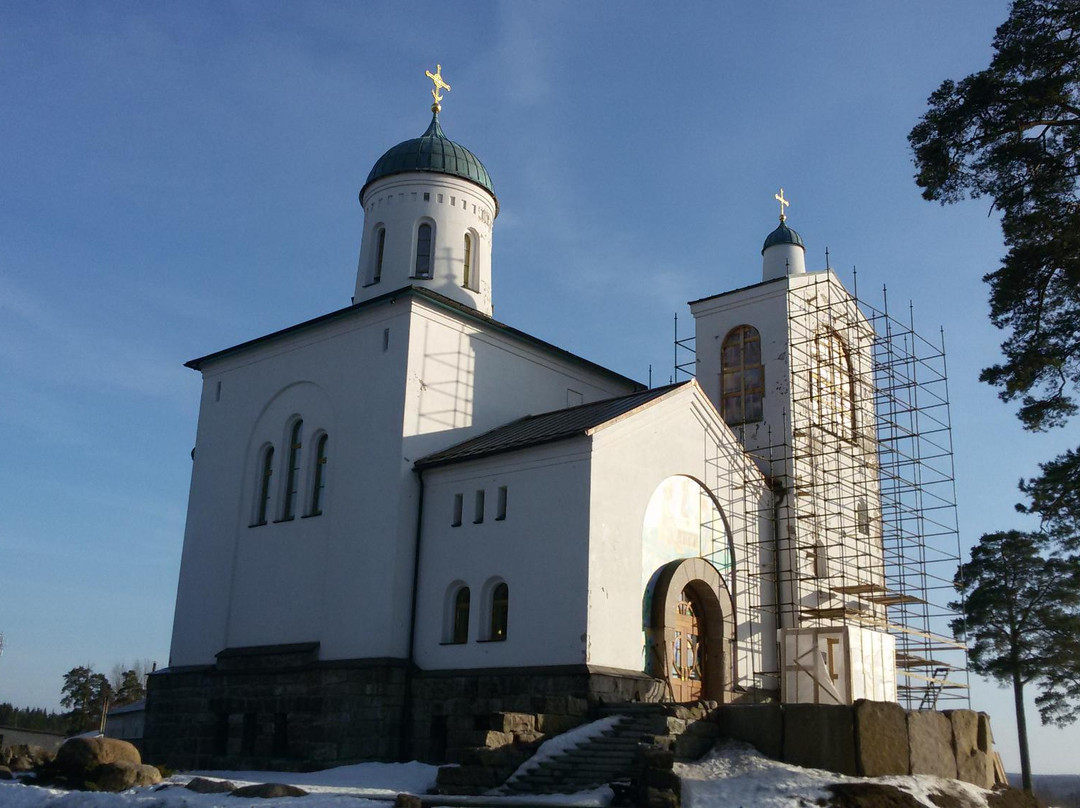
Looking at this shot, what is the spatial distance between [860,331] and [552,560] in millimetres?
11953

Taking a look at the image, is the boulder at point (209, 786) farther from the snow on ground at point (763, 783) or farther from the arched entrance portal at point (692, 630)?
the arched entrance portal at point (692, 630)

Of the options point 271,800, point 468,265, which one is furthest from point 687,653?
point 468,265

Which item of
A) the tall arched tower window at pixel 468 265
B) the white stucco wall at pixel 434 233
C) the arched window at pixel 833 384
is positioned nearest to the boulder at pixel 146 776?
the white stucco wall at pixel 434 233

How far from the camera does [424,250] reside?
83.7ft

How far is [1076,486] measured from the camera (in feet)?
50.6

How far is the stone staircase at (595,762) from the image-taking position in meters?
14.5

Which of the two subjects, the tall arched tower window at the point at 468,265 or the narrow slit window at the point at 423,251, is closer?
the narrow slit window at the point at 423,251

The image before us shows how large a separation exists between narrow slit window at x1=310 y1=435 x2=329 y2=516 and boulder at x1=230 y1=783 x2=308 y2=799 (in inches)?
334

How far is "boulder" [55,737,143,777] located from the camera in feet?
50.9

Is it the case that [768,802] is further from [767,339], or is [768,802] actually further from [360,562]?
[767,339]

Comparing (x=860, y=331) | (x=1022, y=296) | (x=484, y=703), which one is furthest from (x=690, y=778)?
(x=860, y=331)

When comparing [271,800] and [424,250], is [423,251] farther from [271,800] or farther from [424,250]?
[271,800]

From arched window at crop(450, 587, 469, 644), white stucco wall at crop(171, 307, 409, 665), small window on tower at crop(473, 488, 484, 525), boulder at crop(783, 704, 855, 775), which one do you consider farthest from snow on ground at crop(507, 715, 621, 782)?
white stucco wall at crop(171, 307, 409, 665)

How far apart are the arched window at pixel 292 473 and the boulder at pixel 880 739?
1247 centimetres
